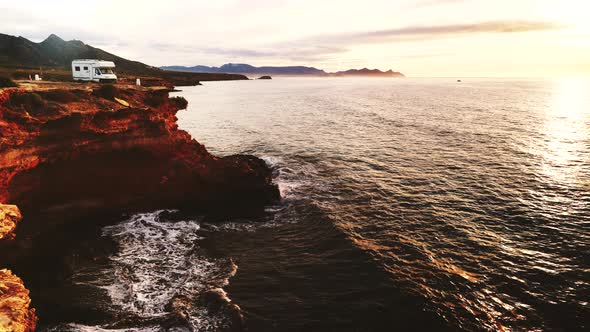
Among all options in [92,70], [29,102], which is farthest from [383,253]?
[92,70]

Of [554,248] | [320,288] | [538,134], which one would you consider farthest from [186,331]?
[538,134]

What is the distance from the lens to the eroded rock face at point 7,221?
1777 cm

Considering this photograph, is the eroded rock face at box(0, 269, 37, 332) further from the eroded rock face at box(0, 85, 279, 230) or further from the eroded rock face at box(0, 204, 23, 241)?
the eroded rock face at box(0, 85, 279, 230)

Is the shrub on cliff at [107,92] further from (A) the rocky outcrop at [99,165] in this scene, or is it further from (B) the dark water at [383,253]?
(B) the dark water at [383,253]

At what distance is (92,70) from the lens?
50094 millimetres

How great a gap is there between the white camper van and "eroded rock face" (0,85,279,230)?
1911cm

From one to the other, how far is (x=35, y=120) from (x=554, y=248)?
38.3m

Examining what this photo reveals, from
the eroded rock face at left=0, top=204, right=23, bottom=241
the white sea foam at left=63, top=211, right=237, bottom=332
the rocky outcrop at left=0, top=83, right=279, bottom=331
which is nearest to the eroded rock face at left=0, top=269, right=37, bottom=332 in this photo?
the white sea foam at left=63, top=211, right=237, bottom=332

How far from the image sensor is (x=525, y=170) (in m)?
39.2

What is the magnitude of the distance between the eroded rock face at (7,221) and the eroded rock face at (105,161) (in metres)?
4.74

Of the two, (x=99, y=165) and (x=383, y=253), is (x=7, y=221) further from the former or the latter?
(x=383, y=253)

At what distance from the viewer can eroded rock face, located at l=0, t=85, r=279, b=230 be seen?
79.6 ft

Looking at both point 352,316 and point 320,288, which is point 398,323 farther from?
point 320,288

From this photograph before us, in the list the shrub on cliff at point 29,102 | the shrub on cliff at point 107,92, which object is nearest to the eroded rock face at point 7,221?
the shrub on cliff at point 29,102
